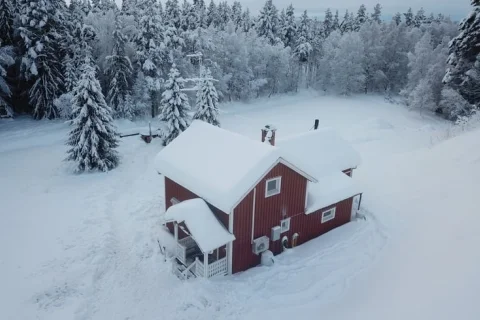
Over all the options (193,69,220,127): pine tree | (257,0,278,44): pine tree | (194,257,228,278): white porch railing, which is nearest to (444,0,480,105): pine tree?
(193,69,220,127): pine tree

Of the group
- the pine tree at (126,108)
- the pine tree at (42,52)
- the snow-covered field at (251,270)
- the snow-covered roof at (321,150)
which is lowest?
the snow-covered field at (251,270)

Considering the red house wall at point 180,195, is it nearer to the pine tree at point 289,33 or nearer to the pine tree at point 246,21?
the pine tree at point 289,33

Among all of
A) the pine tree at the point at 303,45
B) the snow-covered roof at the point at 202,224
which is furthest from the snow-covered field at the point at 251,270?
the pine tree at the point at 303,45

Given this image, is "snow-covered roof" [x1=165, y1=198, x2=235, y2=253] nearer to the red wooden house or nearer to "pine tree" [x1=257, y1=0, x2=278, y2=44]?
the red wooden house

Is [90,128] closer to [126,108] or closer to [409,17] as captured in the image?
[126,108]

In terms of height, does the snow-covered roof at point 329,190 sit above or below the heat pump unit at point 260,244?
above

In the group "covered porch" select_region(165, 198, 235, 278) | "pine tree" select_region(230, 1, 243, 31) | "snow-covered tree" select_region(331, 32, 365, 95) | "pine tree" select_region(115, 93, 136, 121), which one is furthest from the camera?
"pine tree" select_region(230, 1, 243, 31)

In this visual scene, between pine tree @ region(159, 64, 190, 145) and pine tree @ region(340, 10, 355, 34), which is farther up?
pine tree @ region(340, 10, 355, 34)
